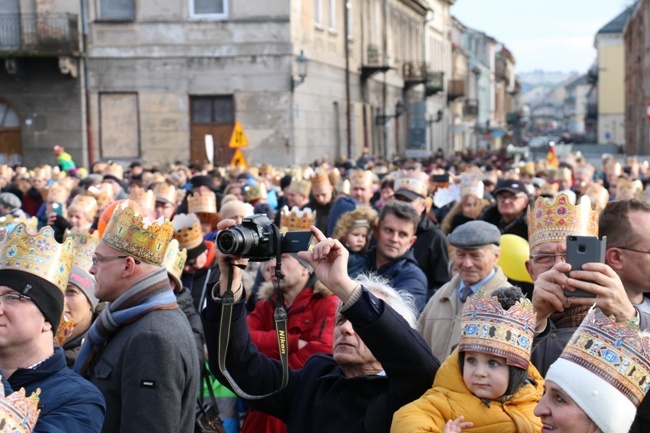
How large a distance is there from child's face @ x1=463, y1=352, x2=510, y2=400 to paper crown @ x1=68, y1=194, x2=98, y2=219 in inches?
289

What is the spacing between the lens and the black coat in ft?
14.3

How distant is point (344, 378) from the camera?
4902 mm

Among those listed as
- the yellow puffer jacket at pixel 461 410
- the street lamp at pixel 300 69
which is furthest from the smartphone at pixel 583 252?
the street lamp at pixel 300 69

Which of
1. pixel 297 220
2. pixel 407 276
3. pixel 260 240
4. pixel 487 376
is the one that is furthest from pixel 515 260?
pixel 260 240

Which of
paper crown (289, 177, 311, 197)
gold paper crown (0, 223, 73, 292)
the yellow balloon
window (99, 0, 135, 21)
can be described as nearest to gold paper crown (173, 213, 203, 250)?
the yellow balloon

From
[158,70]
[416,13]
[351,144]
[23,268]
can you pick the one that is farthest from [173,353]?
[416,13]

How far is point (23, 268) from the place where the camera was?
4.70 metres

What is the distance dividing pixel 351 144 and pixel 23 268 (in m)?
32.9

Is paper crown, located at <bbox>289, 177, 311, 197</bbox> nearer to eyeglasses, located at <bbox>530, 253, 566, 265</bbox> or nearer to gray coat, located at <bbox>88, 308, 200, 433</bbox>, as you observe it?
eyeglasses, located at <bbox>530, 253, 566, 265</bbox>

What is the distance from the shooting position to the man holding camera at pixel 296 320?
6.40m

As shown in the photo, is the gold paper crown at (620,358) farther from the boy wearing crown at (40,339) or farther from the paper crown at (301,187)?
the paper crown at (301,187)

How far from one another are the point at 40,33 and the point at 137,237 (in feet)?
85.0

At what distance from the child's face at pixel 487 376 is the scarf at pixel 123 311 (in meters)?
1.59

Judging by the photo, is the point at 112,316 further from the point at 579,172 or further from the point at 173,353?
the point at 579,172
